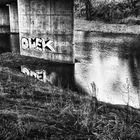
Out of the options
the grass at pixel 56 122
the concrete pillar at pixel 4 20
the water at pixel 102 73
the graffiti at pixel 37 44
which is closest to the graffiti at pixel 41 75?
the water at pixel 102 73

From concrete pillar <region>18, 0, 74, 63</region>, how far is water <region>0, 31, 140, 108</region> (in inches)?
103

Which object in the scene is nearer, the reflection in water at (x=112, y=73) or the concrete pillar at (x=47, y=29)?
the reflection in water at (x=112, y=73)

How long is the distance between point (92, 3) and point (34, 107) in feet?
265

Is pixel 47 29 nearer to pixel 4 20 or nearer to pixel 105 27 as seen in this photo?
pixel 105 27

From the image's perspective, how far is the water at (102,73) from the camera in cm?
2375

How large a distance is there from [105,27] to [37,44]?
39.9 metres

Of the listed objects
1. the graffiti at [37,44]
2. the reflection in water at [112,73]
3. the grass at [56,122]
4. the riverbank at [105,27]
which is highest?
the riverbank at [105,27]

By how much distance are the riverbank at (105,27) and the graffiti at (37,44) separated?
117 feet

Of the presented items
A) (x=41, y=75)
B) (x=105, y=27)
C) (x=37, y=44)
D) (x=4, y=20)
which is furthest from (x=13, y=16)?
(x=41, y=75)

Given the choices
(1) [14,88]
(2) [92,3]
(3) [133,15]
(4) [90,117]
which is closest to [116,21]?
(3) [133,15]

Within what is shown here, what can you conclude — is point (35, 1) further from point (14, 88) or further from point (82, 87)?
point (14, 88)

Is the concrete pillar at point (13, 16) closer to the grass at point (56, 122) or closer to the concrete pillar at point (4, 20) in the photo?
the concrete pillar at point (4, 20)

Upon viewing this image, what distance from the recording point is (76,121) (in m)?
11.8

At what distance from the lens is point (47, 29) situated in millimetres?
37469
